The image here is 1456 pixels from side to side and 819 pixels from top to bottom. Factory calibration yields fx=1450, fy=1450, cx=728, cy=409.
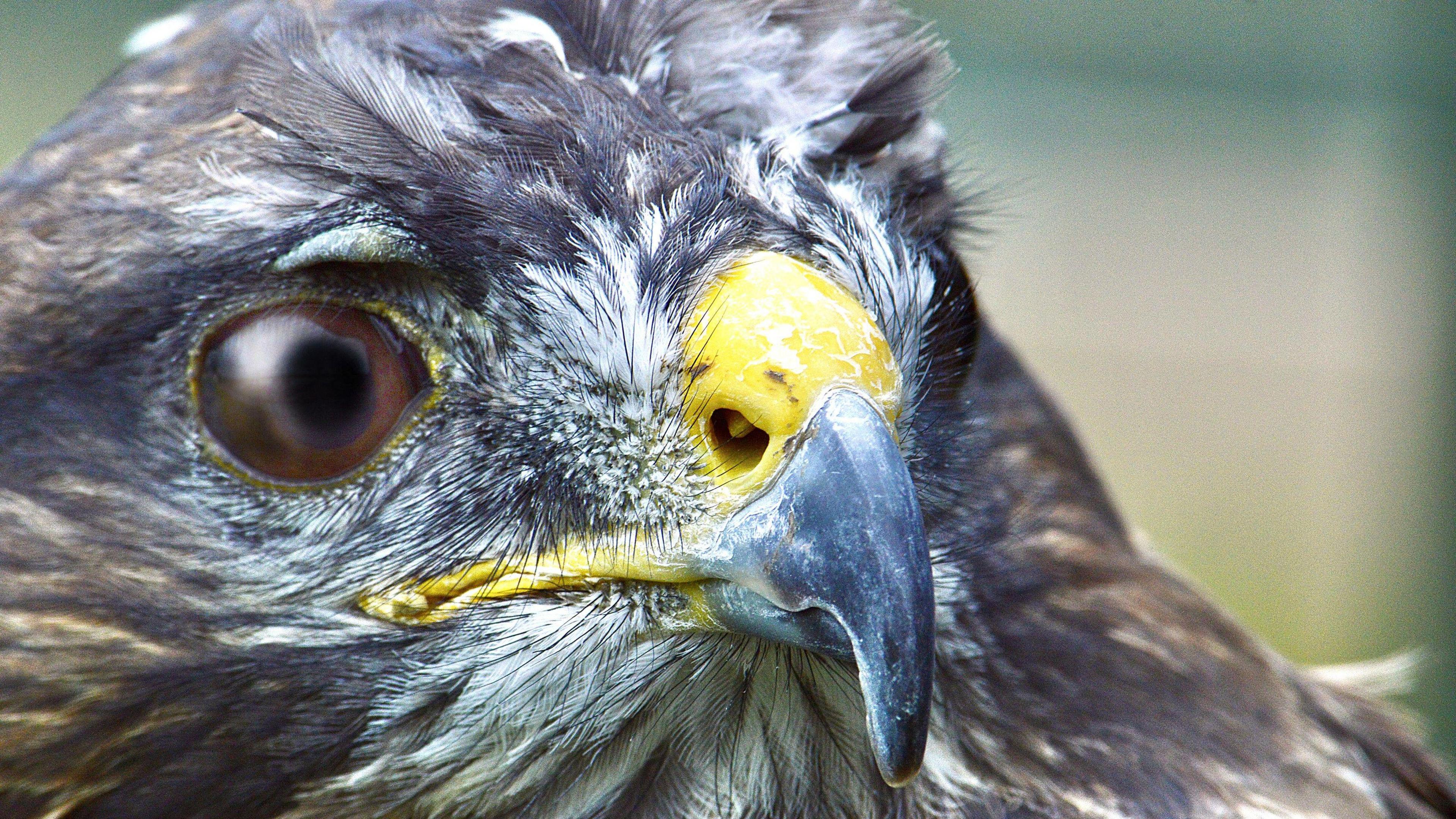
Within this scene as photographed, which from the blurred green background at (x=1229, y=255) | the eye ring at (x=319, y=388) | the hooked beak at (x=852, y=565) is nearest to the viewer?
the hooked beak at (x=852, y=565)

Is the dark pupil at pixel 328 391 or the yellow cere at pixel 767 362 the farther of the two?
the dark pupil at pixel 328 391

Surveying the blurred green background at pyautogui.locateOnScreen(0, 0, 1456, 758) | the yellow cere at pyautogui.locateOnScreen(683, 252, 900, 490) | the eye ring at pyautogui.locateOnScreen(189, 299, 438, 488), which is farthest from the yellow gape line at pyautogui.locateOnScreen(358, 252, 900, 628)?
the blurred green background at pyautogui.locateOnScreen(0, 0, 1456, 758)

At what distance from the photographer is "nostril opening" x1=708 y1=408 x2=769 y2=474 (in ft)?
5.26

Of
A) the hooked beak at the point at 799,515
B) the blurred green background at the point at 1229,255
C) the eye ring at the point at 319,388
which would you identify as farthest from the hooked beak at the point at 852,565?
the blurred green background at the point at 1229,255

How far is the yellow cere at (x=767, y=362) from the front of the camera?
1566 millimetres

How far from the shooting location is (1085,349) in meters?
8.86

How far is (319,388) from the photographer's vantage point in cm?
180

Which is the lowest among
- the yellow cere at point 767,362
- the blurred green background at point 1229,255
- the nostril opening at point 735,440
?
the nostril opening at point 735,440

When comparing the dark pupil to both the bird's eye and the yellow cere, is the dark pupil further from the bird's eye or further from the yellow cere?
the yellow cere

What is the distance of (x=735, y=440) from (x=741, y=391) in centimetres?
7

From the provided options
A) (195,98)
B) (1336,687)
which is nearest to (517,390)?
(195,98)

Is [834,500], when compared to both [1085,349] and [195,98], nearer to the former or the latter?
[195,98]

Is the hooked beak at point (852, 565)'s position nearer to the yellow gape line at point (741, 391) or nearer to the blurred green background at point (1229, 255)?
the yellow gape line at point (741, 391)

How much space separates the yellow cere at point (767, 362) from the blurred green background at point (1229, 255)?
501 centimetres
